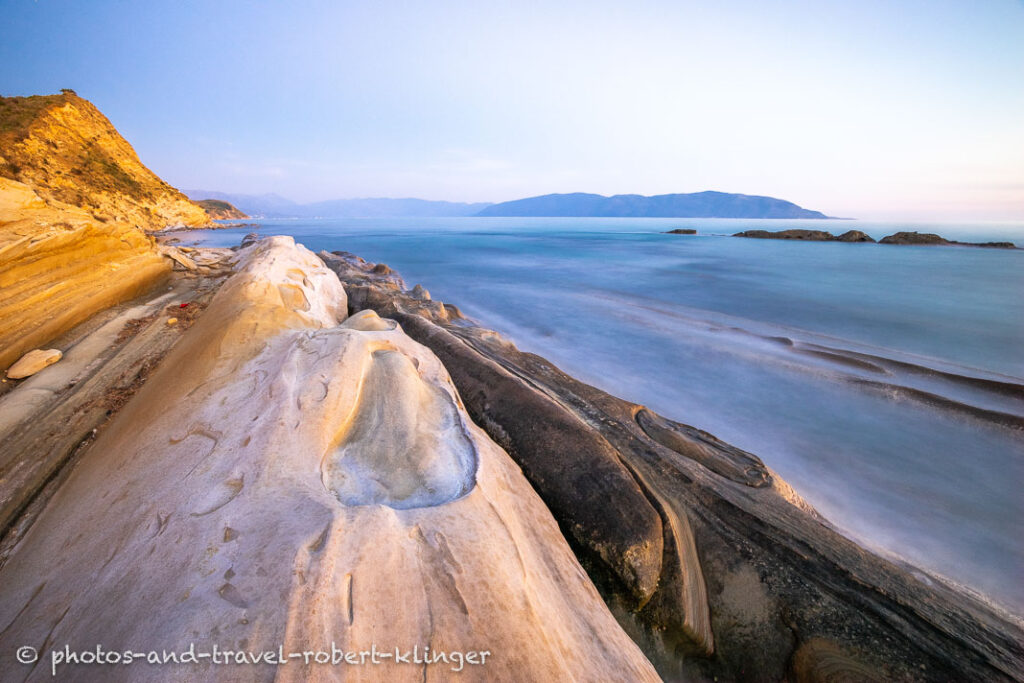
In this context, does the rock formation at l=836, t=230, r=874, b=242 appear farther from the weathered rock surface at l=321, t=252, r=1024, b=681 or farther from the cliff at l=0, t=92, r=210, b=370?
the cliff at l=0, t=92, r=210, b=370

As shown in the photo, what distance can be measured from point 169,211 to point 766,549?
41.5 m

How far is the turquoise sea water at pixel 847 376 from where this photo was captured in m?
2.96

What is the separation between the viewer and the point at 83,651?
117 cm

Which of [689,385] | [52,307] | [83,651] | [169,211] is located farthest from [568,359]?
[169,211]

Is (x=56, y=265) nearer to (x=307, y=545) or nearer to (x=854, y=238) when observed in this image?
(x=307, y=545)

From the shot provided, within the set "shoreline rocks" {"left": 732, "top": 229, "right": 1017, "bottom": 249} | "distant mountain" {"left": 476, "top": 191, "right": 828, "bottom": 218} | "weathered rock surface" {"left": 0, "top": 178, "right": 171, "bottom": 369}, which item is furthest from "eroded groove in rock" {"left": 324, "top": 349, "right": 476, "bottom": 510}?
"distant mountain" {"left": 476, "top": 191, "right": 828, "bottom": 218}

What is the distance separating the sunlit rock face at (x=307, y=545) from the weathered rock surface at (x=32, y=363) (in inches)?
71.0

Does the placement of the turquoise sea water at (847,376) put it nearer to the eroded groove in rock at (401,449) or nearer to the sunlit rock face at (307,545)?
the sunlit rock face at (307,545)

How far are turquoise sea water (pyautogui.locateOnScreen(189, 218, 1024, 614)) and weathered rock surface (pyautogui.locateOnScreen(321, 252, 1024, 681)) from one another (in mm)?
863

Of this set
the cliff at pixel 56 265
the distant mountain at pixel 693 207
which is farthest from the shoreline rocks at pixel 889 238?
the distant mountain at pixel 693 207

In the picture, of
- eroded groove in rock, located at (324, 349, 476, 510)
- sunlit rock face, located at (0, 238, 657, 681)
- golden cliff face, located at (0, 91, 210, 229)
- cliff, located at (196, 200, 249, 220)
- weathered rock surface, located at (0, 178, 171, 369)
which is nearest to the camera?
sunlit rock face, located at (0, 238, 657, 681)

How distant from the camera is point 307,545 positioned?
4.35 feet

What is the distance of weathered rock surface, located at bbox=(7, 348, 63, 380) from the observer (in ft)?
10.5

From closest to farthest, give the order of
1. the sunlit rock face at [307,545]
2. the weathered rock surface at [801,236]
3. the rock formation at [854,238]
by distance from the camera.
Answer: the sunlit rock face at [307,545] < the rock formation at [854,238] < the weathered rock surface at [801,236]
